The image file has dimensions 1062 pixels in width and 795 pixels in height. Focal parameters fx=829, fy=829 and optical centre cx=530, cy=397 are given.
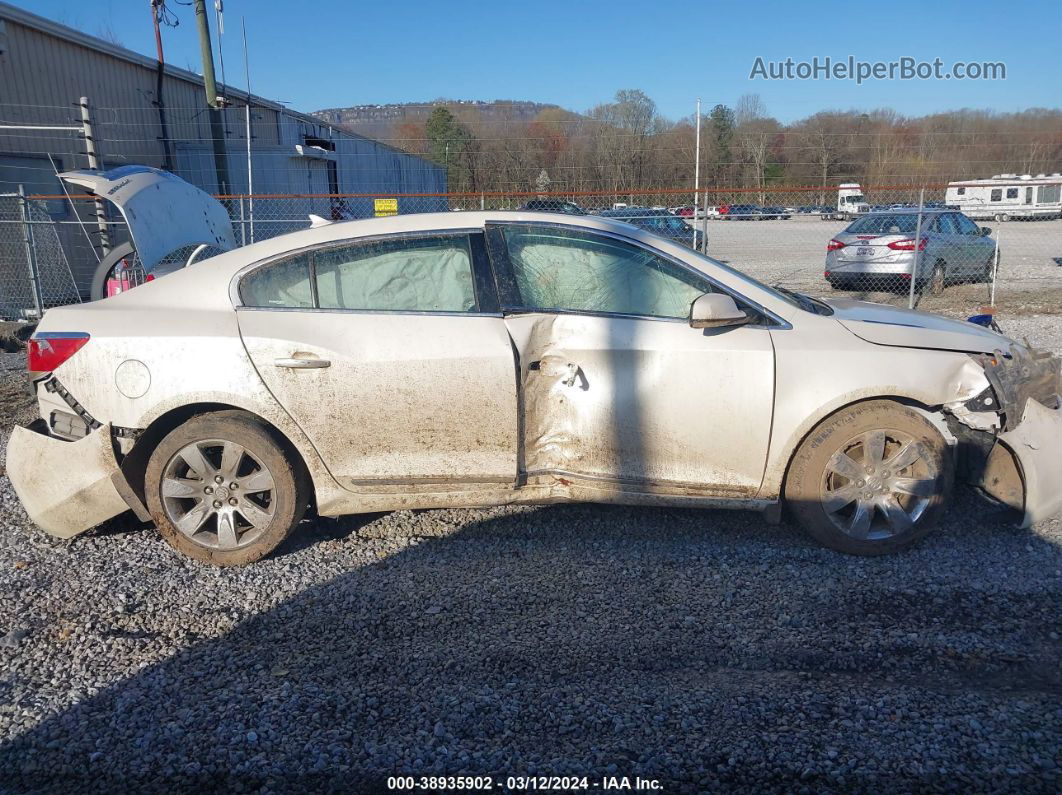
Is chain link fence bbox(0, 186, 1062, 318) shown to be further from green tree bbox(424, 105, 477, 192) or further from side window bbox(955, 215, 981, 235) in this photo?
green tree bbox(424, 105, 477, 192)

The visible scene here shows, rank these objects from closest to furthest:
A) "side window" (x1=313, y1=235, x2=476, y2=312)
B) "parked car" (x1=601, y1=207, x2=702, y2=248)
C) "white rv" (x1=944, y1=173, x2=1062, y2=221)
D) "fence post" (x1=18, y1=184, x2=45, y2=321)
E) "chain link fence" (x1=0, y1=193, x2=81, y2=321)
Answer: "side window" (x1=313, y1=235, x2=476, y2=312) < "fence post" (x1=18, y1=184, x2=45, y2=321) < "chain link fence" (x1=0, y1=193, x2=81, y2=321) < "parked car" (x1=601, y1=207, x2=702, y2=248) < "white rv" (x1=944, y1=173, x2=1062, y2=221)

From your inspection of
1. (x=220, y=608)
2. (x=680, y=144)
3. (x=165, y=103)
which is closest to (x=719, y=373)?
(x=220, y=608)

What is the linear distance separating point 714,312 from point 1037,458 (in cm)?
186

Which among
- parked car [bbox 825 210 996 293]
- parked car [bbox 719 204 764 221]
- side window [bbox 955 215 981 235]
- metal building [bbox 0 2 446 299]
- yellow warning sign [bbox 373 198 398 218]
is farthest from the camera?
metal building [bbox 0 2 446 299]

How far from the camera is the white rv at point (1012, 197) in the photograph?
47.2ft

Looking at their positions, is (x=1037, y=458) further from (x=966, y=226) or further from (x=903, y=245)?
(x=966, y=226)

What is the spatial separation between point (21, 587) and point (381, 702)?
2146mm

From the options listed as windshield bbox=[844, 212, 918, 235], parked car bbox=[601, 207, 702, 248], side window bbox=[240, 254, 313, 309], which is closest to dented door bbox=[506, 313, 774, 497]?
side window bbox=[240, 254, 313, 309]

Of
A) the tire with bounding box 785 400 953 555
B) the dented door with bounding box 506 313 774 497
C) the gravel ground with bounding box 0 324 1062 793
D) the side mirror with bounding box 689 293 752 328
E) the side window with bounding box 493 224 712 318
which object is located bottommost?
the gravel ground with bounding box 0 324 1062 793

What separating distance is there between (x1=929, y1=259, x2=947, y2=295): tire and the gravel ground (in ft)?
33.4

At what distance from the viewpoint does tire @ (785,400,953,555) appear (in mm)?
4012

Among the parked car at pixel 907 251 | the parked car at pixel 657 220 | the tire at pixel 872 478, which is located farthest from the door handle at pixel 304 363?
the parked car at pixel 907 251

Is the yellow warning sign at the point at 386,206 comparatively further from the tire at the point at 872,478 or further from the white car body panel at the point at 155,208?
the tire at the point at 872,478

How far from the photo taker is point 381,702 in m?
2.99
